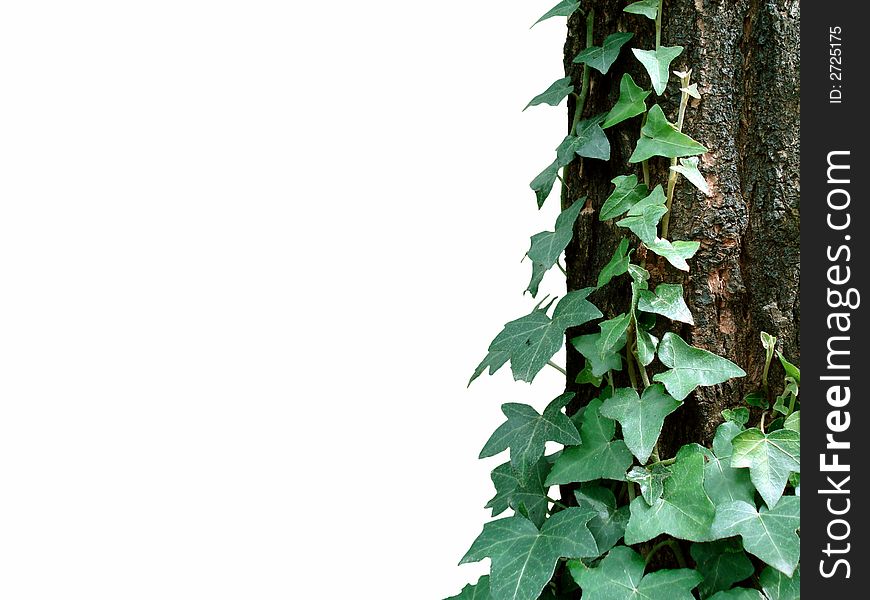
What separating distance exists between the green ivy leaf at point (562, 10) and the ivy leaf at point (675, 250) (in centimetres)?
36

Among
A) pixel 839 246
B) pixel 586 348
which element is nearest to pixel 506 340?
pixel 586 348

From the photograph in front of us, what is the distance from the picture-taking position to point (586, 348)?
4.18ft

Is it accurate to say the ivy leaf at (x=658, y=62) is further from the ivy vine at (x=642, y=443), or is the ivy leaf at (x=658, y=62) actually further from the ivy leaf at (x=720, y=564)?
the ivy leaf at (x=720, y=564)

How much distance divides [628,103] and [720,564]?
2.04 ft

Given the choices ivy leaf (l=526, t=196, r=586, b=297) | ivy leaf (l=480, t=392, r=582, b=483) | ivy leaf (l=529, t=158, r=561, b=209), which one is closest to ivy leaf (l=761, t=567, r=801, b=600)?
ivy leaf (l=480, t=392, r=582, b=483)

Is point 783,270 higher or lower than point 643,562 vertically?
higher

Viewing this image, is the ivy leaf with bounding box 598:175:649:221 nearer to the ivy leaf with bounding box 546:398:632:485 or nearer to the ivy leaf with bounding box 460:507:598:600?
the ivy leaf with bounding box 546:398:632:485

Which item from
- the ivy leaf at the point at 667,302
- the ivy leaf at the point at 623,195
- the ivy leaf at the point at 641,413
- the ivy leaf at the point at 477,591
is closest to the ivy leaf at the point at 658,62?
the ivy leaf at the point at 623,195

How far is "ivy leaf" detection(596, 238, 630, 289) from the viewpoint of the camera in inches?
47.7

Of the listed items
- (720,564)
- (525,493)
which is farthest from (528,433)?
(720,564)

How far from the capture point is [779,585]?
1164 mm

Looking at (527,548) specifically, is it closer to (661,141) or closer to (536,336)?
(536,336)

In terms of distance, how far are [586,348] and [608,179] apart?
25 cm

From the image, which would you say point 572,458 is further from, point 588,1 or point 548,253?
point 588,1
